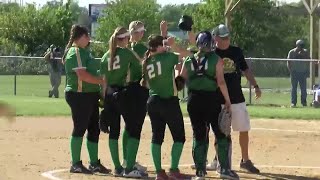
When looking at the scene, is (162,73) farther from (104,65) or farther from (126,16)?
(126,16)

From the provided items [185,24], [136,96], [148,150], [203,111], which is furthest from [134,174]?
[148,150]

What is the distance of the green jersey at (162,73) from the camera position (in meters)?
10.2

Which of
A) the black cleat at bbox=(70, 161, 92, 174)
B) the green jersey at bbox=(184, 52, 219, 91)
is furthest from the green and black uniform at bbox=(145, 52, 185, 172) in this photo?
the black cleat at bbox=(70, 161, 92, 174)

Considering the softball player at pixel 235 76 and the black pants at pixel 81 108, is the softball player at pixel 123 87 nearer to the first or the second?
the black pants at pixel 81 108

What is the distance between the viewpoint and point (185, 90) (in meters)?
26.0

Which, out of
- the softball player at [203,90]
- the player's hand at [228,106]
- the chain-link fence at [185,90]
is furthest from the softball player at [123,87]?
the chain-link fence at [185,90]

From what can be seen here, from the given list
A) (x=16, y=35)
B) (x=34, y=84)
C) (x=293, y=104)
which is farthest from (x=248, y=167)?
(x=16, y=35)

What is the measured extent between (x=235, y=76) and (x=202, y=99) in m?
1.20

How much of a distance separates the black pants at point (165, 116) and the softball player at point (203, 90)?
0.19 m

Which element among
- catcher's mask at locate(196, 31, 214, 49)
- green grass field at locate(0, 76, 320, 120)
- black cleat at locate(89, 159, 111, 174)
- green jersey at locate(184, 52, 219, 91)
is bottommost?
black cleat at locate(89, 159, 111, 174)

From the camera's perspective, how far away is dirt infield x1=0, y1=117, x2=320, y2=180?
11.3 meters

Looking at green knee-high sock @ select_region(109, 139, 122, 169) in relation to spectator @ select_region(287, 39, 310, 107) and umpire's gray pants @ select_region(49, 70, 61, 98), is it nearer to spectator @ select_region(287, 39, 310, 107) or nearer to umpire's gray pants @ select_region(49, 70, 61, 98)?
spectator @ select_region(287, 39, 310, 107)

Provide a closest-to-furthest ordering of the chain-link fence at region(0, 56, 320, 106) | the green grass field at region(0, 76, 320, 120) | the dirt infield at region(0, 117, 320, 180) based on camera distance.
Result: 1. the dirt infield at region(0, 117, 320, 180)
2. the green grass field at region(0, 76, 320, 120)
3. the chain-link fence at region(0, 56, 320, 106)

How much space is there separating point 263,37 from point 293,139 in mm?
47062
